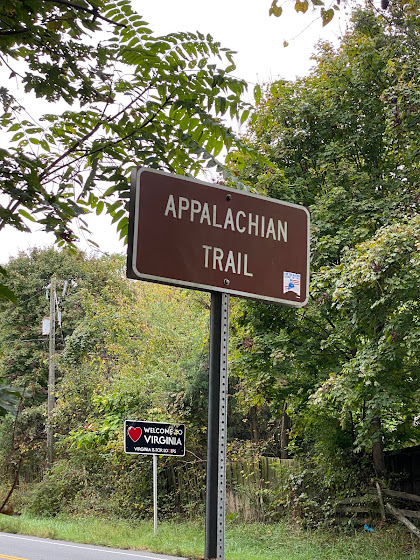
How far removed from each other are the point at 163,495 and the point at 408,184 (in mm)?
11364

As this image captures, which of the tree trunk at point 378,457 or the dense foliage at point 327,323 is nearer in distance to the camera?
the dense foliage at point 327,323

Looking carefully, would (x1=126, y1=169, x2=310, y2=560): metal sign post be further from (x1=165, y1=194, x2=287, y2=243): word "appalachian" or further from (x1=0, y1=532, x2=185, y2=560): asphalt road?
(x1=0, y1=532, x2=185, y2=560): asphalt road

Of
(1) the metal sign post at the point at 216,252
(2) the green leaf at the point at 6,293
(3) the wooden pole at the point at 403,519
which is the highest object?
(1) the metal sign post at the point at 216,252

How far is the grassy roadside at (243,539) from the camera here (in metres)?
11.9

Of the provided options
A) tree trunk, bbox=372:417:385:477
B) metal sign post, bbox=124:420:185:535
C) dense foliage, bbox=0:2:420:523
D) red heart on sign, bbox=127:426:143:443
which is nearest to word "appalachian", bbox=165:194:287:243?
dense foliage, bbox=0:2:420:523

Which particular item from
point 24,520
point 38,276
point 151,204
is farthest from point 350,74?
point 38,276

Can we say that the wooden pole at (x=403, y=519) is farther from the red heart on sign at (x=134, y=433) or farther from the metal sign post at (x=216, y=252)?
the metal sign post at (x=216, y=252)

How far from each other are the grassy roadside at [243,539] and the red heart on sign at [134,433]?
221 centimetres

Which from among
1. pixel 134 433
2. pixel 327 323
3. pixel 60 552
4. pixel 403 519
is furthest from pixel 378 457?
pixel 60 552

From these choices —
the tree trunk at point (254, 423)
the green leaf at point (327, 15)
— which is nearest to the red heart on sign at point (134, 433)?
the tree trunk at point (254, 423)

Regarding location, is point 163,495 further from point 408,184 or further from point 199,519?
point 408,184

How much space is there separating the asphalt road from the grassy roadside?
49 centimetres

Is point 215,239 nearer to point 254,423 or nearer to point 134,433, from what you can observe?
point 134,433

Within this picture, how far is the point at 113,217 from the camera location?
266 centimetres
